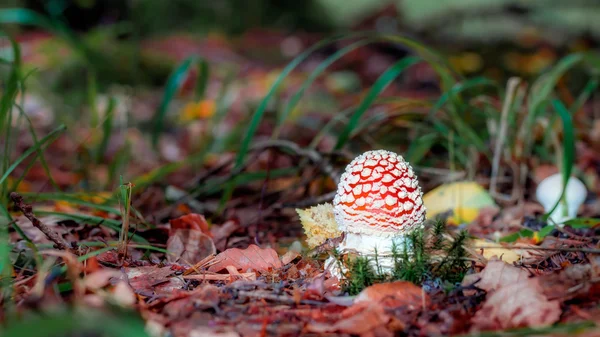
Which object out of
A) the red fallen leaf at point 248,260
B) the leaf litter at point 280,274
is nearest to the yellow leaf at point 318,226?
the leaf litter at point 280,274

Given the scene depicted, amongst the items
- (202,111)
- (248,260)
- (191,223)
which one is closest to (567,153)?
(248,260)

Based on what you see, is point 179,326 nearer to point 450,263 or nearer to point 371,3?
point 450,263

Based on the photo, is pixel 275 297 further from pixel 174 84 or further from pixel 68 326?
pixel 174 84

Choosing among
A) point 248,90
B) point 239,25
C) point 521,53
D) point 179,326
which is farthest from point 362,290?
point 239,25

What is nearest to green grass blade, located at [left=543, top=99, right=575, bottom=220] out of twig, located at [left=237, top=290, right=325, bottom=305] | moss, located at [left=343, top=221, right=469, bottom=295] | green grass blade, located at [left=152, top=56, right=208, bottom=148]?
moss, located at [left=343, top=221, right=469, bottom=295]

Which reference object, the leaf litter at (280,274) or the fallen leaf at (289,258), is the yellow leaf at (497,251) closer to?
the leaf litter at (280,274)

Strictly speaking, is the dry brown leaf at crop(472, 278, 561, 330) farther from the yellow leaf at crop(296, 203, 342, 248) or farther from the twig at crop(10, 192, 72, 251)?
the twig at crop(10, 192, 72, 251)
